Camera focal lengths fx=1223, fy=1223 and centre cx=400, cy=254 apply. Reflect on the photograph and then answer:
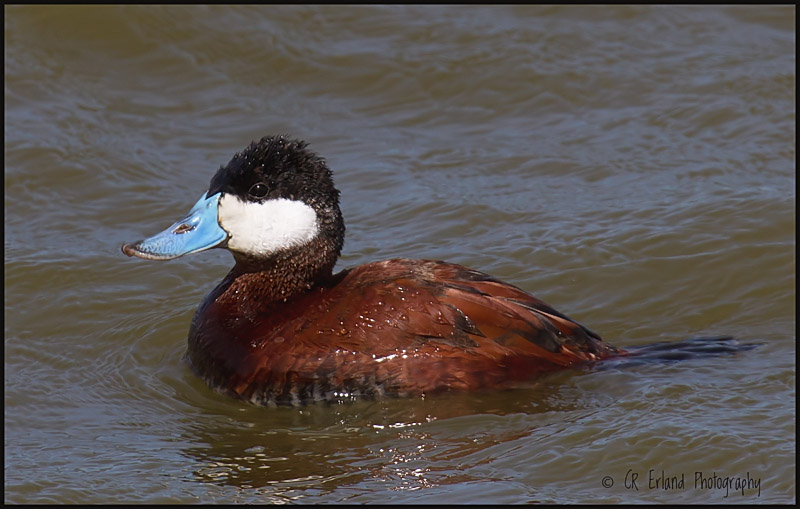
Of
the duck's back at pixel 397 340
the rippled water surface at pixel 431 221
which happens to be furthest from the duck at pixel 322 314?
the rippled water surface at pixel 431 221

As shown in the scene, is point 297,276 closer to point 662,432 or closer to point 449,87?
point 662,432

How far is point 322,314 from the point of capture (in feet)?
18.4

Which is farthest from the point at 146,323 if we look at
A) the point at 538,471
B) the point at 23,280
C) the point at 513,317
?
the point at 538,471

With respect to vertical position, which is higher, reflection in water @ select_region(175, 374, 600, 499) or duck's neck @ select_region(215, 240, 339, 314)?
duck's neck @ select_region(215, 240, 339, 314)

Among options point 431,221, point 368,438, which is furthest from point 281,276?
point 431,221

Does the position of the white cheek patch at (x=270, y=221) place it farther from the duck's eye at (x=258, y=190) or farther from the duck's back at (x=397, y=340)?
the duck's back at (x=397, y=340)

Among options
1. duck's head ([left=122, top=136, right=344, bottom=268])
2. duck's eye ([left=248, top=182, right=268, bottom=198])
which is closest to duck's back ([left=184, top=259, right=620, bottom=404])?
duck's head ([left=122, top=136, right=344, bottom=268])

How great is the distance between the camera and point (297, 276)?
5.82m

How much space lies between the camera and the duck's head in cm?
573

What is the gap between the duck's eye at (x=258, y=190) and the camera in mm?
5734

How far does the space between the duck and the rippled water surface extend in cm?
12

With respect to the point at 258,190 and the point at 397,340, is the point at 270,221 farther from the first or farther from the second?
the point at 397,340

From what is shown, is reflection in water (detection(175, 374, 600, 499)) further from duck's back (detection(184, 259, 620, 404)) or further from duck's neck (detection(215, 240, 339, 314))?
duck's neck (detection(215, 240, 339, 314))

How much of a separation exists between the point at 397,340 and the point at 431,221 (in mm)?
2245
